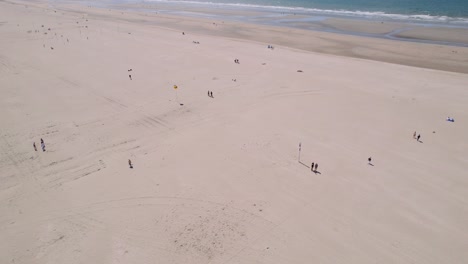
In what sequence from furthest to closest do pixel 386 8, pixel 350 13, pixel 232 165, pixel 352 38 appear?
pixel 386 8, pixel 350 13, pixel 352 38, pixel 232 165

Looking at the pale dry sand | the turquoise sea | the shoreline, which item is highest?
the turquoise sea

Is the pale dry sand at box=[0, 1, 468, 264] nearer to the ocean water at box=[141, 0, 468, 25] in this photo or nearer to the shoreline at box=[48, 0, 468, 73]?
the shoreline at box=[48, 0, 468, 73]

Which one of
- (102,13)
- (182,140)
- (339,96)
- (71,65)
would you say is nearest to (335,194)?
(182,140)

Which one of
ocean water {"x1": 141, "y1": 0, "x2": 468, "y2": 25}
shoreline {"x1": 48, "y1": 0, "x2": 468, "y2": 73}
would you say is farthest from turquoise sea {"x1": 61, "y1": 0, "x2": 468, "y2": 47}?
shoreline {"x1": 48, "y1": 0, "x2": 468, "y2": 73}

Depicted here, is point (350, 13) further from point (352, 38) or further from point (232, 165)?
point (232, 165)

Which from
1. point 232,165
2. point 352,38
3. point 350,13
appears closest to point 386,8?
point 350,13

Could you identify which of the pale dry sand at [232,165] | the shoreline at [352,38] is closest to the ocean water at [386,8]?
the shoreline at [352,38]

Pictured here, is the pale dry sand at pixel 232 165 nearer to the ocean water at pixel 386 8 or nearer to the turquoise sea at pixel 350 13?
the turquoise sea at pixel 350 13
